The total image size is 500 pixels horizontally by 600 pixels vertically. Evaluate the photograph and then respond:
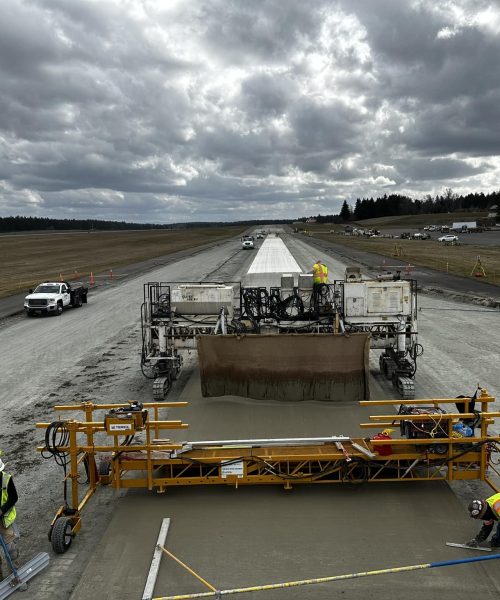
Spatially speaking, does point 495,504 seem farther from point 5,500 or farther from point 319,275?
point 319,275

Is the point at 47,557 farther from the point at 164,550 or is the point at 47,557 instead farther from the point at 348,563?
the point at 348,563

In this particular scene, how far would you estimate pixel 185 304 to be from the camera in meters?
15.5

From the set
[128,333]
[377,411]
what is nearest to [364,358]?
[377,411]

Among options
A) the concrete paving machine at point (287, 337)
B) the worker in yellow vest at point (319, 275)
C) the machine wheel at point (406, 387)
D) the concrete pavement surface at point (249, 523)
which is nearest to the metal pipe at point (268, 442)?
the concrete pavement surface at point (249, 523)

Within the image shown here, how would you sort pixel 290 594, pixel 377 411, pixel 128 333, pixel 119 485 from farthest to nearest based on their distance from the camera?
pixel 128 333
pixel 377 411
pixel 119 485
pixel 290 594

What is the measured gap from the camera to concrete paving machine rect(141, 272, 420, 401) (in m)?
12.5

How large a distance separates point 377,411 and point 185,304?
21.6 feet

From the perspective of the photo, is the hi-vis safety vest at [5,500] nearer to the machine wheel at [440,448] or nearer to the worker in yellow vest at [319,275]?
the machine wheel at [440,448]

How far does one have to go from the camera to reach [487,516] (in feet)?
22.7

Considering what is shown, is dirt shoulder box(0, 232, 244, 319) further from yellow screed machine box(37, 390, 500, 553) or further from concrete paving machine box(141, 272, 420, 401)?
yellow screed machine box(37, 390, 500, 553)

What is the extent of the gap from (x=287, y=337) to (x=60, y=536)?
22.6 ft

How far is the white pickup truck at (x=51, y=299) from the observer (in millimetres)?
28250

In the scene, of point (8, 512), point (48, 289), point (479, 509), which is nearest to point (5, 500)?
point (8, 512)

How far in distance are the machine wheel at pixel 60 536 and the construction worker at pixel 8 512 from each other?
512 millimetres
